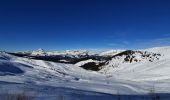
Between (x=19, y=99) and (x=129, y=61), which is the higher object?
(x=129, y=61)

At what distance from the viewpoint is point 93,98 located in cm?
1145

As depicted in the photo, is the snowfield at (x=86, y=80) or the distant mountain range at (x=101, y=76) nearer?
the snowfield at (x=86, y=80)

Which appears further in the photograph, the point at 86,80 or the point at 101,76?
the point at 101,76

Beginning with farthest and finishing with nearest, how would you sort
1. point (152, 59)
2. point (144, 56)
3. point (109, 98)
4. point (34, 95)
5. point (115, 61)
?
point (115, 61) → point (144, 56) → point (152, 59) → point (109, 98) → point (34, 95)

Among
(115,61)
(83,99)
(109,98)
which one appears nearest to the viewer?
(83,99)

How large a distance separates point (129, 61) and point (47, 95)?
40.3 metres

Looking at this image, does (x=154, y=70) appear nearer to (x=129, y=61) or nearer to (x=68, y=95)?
(x=129, y=61)

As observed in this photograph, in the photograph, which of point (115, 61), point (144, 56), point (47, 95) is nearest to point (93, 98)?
point (47, 95)

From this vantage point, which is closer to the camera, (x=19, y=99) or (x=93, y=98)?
(x=19, y=99)

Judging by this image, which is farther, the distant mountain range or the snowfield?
the distant mountain range

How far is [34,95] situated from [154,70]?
2640 cm

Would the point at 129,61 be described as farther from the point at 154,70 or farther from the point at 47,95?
the point at 47,95

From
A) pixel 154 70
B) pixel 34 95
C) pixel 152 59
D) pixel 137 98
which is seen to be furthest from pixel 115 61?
pixel 34 95

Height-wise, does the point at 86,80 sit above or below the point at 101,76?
below
